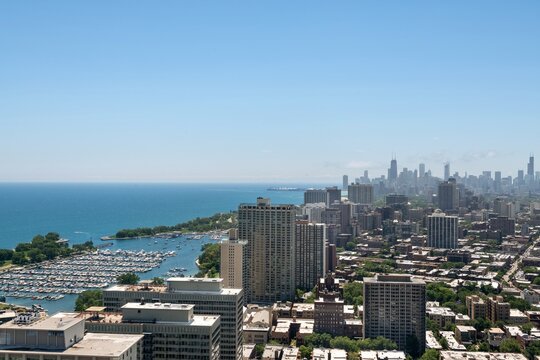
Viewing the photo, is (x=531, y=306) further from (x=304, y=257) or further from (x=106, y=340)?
(x=106, y=340)

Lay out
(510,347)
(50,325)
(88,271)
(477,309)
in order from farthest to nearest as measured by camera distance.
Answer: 1. (88,271)
2. (477,309)
3. (510,347)
4. (50,325)

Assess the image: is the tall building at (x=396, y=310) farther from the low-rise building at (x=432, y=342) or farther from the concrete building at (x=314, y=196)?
the concrete building at (x=314, y=196)

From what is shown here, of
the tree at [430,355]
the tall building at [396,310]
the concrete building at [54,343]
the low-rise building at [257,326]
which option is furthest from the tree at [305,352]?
the concrete building at [54,343]

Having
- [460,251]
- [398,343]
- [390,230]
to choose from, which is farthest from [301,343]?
[390,230]

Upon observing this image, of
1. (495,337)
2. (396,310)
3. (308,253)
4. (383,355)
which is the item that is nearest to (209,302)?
(383,355)

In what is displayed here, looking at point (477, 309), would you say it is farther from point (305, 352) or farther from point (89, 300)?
point (89, 300)
